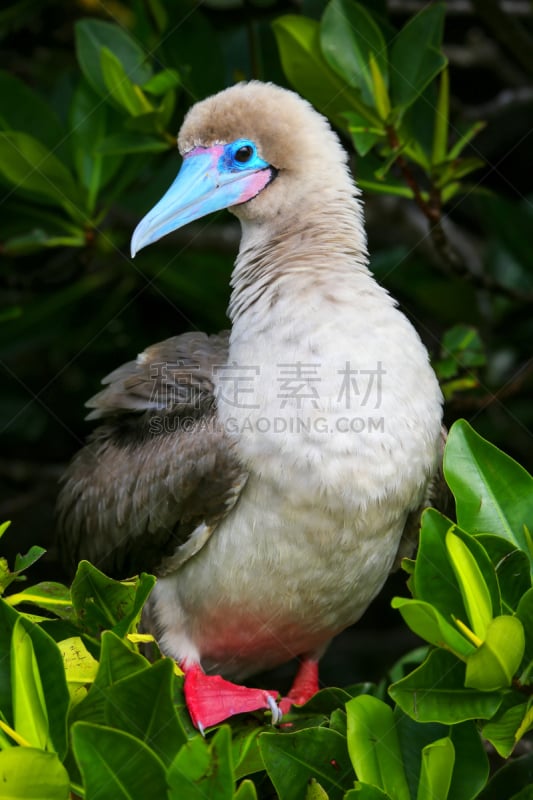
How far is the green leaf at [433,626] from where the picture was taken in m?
2.30

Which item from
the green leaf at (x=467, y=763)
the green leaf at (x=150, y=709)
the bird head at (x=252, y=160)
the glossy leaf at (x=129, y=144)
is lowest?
the green leaf at (x=467, y=763)

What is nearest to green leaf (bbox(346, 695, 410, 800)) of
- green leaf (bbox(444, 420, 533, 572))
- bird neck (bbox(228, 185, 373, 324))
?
green leaf (bbox(444, 420, 533, 572))

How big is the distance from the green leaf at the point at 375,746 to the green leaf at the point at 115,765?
492mm

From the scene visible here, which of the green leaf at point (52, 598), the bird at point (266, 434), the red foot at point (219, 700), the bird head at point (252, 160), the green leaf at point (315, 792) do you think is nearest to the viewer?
the green leaf at point (315, 792)

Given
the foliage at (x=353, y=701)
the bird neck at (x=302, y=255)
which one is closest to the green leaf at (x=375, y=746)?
the foliage at (x=353, y=701)

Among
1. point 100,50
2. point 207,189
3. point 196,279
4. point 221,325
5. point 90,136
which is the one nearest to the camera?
point 207,189

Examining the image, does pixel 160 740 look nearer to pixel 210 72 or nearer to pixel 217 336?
pixel 217 336

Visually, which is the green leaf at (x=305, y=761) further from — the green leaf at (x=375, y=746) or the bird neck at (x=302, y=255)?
the bird neck at (x=302, y=255)

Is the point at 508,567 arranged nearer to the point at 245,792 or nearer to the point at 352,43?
the point at 245,792

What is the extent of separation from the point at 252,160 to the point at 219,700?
1753mm

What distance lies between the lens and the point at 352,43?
13.2ft

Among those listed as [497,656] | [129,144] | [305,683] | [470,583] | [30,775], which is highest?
[129,144]

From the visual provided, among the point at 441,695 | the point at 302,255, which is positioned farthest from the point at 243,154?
the point at 441,695

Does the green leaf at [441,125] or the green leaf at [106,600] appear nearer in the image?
the green leaf at [106,600]
